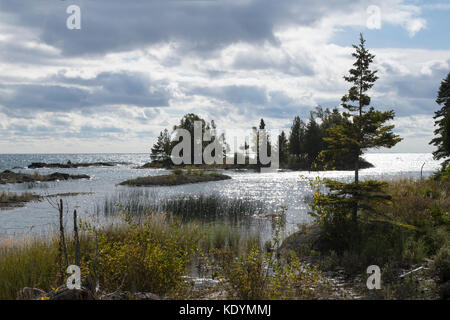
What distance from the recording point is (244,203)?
25.2m

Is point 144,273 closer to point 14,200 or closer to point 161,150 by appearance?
point 14,200

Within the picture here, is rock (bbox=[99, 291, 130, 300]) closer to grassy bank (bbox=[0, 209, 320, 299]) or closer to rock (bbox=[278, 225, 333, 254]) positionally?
grassy bank (bbox=[0, 209, 320, 299])

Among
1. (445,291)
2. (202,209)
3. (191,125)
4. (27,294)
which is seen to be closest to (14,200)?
(202,209)

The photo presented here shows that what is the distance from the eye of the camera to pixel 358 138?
11859mm

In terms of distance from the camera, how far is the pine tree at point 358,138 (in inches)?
446

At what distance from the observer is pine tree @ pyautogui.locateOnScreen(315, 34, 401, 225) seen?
37.2 feet

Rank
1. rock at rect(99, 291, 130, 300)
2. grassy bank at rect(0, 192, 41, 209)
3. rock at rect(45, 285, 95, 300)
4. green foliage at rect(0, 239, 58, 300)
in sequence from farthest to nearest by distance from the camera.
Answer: grassy bank at rect(0, 192, 41, 209) → green foliage at rect(0, 239, 58, 300) → rock at rect(99, 291, 130, 300) → rock at rect(45, 285, 95, 300)

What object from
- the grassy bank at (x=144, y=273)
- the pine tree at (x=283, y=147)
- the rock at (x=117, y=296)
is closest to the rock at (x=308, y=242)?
the grassy bank at (x=144, y=273)

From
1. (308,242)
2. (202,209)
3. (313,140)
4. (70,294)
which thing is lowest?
(202,209)

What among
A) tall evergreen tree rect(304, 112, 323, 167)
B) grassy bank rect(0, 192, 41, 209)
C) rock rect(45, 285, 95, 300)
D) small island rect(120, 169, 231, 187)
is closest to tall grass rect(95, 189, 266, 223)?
grassy bank rect(0, 192, 41, 209)

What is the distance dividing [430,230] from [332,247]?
2.77 meters

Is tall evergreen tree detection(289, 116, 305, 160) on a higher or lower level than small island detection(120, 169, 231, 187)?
higher

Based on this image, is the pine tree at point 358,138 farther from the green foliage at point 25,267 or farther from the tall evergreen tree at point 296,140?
the tall evergreen tree at point 296,140

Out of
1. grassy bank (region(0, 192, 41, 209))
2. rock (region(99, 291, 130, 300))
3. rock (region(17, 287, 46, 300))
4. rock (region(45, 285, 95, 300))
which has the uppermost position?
rock (region(45, 285, 95, 300))
